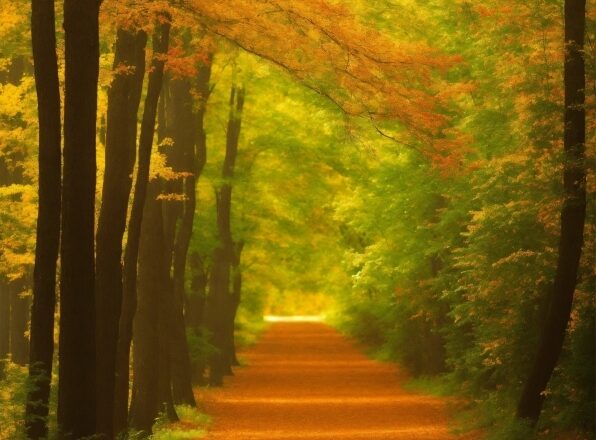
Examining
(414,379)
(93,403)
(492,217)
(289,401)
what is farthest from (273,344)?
(93,403)

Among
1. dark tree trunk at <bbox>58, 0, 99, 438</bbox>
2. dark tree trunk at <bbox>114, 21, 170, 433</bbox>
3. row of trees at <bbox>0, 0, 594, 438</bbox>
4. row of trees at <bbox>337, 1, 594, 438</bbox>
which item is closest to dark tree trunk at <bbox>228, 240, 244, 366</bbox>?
row of trees at <bbox>0, 0, 594, 438</bbox>

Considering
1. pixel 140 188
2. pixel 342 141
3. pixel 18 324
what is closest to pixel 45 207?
pixel 140 188

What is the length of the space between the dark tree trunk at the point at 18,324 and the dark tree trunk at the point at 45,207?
14906 millimetres

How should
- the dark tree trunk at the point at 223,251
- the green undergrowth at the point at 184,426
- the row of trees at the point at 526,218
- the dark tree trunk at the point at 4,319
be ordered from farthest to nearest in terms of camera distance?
the dark tree trunk at the point at 223,251 → the dark tree trunk at the point at 4,319 → the green undergrowth at the point at 184,426 → the row of trees at the point at 526,218

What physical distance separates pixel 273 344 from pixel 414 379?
34134 millimetres

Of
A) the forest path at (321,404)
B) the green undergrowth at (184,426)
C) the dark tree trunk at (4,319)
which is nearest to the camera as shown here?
the green undergrowth at (184,426)

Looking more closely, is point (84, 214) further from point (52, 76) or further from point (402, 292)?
point (402, 292)

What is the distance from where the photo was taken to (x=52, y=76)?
1496 centimetres

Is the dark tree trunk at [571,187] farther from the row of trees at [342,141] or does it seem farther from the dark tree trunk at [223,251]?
the dark tree trunk at [223,251]

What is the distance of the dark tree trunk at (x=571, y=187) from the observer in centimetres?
1800

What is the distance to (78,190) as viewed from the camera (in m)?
14.0

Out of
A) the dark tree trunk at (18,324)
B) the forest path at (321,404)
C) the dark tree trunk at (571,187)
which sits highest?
the dark tree trunk at (571,187)

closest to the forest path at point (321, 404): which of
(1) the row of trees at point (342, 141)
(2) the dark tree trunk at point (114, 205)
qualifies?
(1) the row of trees at point (342, 141)

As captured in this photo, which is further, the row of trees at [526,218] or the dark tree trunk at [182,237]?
the dark tree trunk at [182,237]
